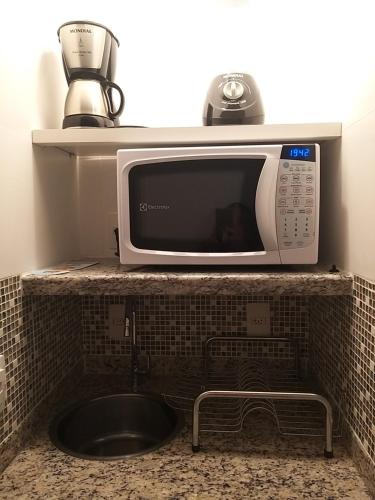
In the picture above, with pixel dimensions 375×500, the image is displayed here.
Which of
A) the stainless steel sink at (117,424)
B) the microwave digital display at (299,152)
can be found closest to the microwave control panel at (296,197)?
the microwave digital display at (299,152)

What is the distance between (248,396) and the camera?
2.72 ft

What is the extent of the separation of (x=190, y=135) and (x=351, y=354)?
2.25 ft

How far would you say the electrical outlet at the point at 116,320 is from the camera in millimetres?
1295

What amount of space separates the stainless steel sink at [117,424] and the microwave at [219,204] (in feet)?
1.64

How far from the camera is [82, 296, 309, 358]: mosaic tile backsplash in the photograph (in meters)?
1.25

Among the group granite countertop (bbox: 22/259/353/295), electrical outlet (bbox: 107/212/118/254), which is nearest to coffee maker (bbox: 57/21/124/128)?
electrical outlet (bbox: 107/212/118/254)

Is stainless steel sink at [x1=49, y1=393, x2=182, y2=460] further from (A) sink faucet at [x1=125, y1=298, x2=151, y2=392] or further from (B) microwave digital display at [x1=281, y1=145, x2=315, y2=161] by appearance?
(B) microwave digital display at [x1=281, y1=145, x2=315, y2=161]

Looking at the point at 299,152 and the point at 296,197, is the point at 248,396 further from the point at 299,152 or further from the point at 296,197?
the point at 299,152

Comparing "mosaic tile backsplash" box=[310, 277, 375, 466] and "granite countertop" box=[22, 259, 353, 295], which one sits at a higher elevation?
"granite countertop" box=[22, 259, 353, 295]

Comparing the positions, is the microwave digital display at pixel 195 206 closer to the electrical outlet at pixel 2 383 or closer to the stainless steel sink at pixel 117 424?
the electrical outlet at pixel 2 383

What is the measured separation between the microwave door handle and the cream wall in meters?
0.21

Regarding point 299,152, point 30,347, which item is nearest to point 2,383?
point 30,347

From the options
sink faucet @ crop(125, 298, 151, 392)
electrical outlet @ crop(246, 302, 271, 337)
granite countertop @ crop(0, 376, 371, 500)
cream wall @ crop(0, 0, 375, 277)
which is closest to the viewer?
granite countertop @ crop(0, 376, 371, 500)

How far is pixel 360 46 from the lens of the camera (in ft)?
2.66
